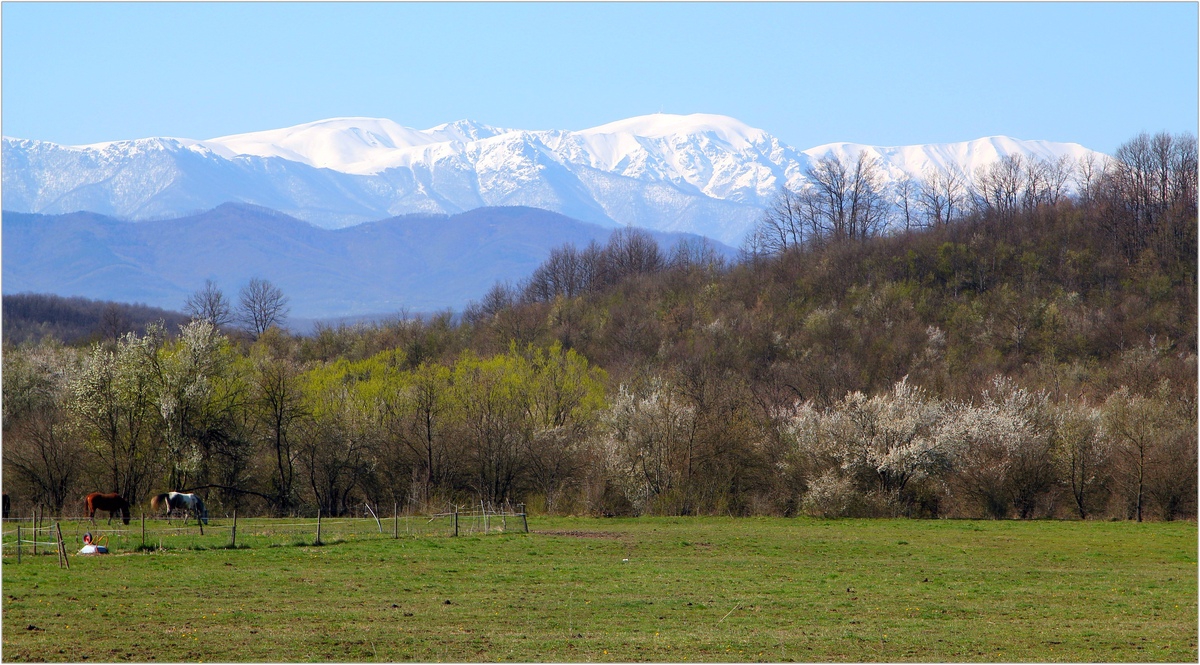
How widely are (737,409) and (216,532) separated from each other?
33.2 metres

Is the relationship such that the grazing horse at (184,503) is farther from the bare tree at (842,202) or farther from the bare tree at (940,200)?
the bare tree at (842,202)

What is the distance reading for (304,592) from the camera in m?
23.1

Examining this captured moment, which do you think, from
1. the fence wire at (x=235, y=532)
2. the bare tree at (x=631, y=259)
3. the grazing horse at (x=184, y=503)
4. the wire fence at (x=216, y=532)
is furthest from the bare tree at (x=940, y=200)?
the grazing horse at (x=184, y=503)

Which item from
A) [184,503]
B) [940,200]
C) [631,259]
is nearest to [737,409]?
[184,503]

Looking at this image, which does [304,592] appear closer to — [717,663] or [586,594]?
[586,594]

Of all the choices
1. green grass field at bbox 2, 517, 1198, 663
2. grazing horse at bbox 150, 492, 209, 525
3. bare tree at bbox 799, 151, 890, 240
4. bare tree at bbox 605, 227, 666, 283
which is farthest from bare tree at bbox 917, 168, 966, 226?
grazing horse at bbox 150, 492, 209, 525

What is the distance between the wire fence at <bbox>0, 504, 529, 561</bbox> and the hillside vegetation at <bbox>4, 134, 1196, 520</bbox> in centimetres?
965

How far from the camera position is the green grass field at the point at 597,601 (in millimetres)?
17312

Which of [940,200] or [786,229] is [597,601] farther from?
[940,200]

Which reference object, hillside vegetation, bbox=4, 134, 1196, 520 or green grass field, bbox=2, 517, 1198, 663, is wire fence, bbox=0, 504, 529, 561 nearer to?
green grass field, bbox=2, 517, 1198, 663

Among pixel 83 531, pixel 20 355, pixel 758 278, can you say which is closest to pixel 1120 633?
pixel 83 531

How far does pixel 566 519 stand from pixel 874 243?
226 feet

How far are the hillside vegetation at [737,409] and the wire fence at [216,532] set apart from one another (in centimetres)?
965

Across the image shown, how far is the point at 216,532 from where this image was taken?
37.3 m
